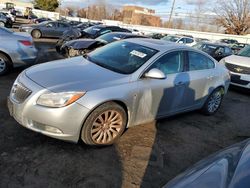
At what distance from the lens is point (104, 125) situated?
3857mm

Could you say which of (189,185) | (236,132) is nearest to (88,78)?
(189,185)

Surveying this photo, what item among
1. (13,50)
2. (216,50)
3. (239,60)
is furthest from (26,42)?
(216,50)

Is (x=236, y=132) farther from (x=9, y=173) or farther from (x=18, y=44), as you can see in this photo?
(x=18, y=44)

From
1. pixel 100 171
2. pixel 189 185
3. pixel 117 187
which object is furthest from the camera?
pixel 100 171

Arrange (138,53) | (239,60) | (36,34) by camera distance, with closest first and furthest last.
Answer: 1. (138,53)
2. (239,60)
3. (36,34)

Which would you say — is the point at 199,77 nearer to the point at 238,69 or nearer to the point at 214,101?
the point at 214,101

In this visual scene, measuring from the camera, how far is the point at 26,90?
11.9 ft

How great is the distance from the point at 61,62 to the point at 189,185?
3.25 m

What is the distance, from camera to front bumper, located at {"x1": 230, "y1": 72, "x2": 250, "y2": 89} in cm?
851

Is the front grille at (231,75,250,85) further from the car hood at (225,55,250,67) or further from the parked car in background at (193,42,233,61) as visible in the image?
the parked car in background at (193,42,233,61)

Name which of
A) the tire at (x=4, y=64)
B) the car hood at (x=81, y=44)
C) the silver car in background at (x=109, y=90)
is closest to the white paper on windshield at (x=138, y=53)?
the silver car in background at (x=109, y=90)

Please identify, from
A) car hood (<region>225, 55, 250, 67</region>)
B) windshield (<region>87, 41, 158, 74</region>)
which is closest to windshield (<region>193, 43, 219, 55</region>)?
car hood (<region>225, 55, 250, 67</region>)

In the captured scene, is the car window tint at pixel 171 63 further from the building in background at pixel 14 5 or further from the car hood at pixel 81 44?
the building in background at pixel 14 5

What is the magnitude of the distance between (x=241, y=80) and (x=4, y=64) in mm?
7015
